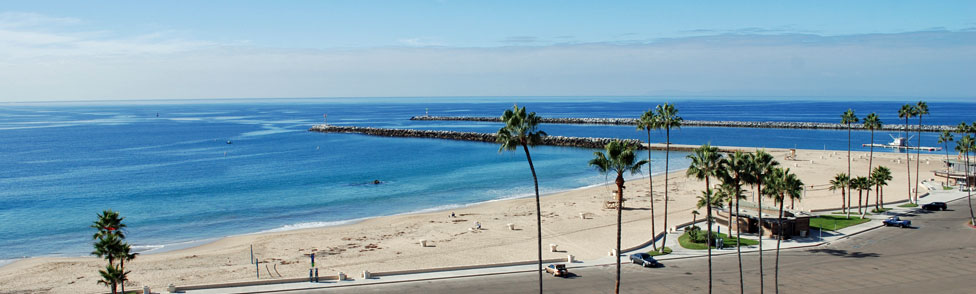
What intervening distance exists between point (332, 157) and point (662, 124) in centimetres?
8559

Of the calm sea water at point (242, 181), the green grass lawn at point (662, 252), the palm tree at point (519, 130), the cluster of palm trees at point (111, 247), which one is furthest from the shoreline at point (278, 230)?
the palm tree at point (519, 130)

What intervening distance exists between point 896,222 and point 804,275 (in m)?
19.3

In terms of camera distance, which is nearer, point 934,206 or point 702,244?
point 702,244

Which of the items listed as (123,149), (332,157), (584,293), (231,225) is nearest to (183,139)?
(123,149)

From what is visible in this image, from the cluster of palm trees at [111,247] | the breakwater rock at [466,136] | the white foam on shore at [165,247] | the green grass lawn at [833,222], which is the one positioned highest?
the breakwater rock at [466,136]

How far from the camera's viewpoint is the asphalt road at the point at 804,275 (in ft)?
104

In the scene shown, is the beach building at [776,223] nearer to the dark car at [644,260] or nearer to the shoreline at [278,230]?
the dark car at [644,260]

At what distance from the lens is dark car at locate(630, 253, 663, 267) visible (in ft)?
118

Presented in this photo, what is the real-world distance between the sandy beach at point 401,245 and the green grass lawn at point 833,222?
728cm

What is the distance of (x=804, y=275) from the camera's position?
34094mm

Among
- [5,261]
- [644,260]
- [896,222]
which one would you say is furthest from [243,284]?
[896,222]

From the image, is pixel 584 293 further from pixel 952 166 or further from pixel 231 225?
pixel 952 166

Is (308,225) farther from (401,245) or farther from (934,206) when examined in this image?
(934,206)

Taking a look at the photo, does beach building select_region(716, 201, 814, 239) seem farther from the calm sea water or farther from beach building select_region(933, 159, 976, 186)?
beach building select_region(933, 159, 976, 186)
